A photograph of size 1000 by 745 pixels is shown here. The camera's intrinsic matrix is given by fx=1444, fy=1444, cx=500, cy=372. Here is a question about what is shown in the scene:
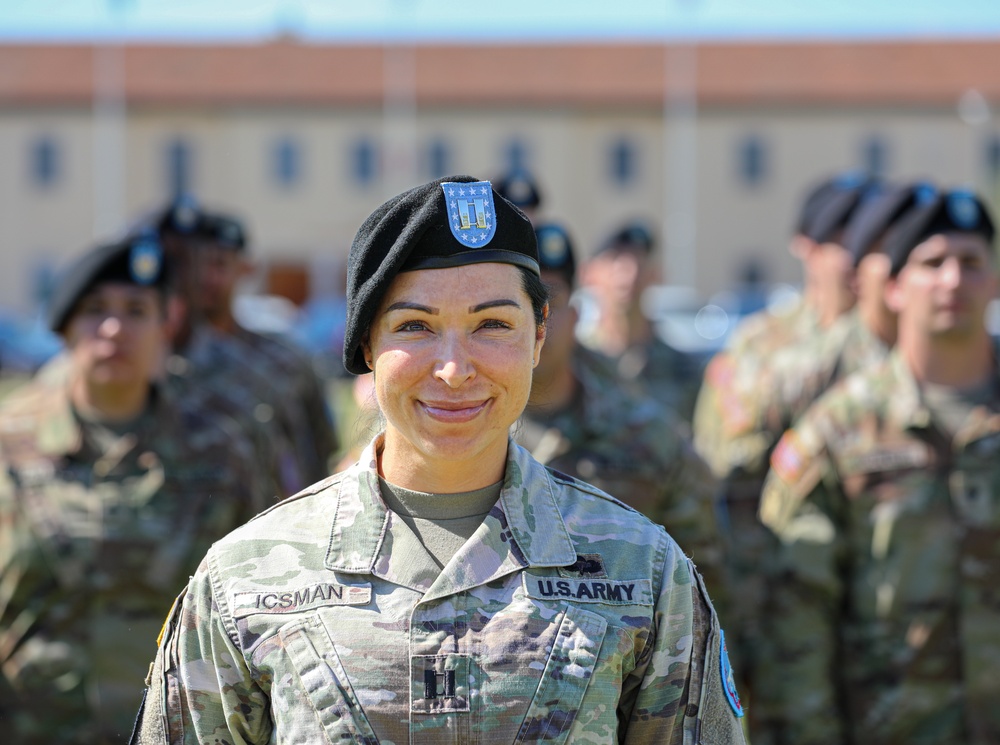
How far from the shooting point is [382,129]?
48.1 metres

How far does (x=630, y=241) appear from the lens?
10.2m

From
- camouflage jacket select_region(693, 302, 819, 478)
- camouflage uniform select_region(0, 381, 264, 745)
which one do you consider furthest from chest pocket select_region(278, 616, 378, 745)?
camouflage jacket select_region(693, 302, 819, 478)

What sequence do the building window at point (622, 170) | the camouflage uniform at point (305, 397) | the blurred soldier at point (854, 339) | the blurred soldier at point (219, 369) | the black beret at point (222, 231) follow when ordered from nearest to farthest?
the blurred soldier at point (854, 339) < the blurred soldier at point (219, 369) < the black beret at point (222, 231) < the camouflage uniform at point (305, 397) < the building window at point (622, 170)

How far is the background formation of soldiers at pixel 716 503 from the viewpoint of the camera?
4.96 metres

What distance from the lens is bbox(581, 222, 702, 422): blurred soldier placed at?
Answer: 9.83 m

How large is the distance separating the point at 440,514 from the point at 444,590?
0.17 m

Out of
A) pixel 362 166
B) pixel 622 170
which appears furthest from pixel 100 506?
pixel 622 170

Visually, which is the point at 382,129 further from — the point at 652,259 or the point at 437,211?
the point at 437,211

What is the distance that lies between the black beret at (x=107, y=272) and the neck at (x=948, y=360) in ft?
9.34

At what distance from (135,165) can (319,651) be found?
4698cm

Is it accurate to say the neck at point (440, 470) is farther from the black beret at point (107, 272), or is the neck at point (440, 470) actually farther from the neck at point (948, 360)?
the black beret at point (107, 272)

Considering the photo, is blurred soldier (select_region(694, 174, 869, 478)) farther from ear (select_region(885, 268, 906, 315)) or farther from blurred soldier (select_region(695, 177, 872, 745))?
ear (select_region(885, 268, 906, 315))

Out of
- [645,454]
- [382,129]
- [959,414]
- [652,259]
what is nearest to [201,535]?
[645,454]

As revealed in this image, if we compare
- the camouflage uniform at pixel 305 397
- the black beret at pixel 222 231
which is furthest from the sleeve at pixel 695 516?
the black beret at pixel 222 231
